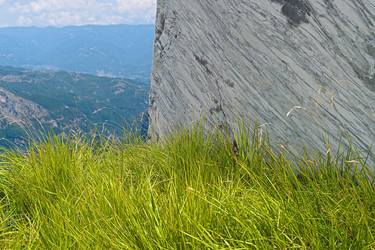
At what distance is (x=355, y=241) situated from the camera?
3248mm

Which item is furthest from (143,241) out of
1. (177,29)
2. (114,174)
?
(177,29)

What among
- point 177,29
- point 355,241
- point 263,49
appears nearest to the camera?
point 355,241

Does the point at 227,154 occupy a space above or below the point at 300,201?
below

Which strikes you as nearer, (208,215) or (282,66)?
(208,215)

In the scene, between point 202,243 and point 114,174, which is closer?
point 202,243

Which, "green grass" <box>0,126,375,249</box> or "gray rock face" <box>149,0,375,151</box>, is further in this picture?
"gray rock face" <box>149,0,375,151</box>

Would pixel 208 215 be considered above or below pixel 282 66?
below

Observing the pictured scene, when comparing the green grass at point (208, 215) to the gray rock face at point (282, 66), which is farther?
the gray rock face at point (282, 66)

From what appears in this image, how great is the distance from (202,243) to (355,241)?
3.67 ft

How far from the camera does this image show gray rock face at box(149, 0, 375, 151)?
5.21 metres

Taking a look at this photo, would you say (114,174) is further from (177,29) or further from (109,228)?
(177,29)

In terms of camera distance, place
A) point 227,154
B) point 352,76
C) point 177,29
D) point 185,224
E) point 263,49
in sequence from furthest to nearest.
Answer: point 177,29 < point 263,49 < point 227,154 < point 352,76 < point 185,224

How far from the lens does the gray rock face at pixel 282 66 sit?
5.21 metres

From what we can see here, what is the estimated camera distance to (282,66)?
19.6ft
